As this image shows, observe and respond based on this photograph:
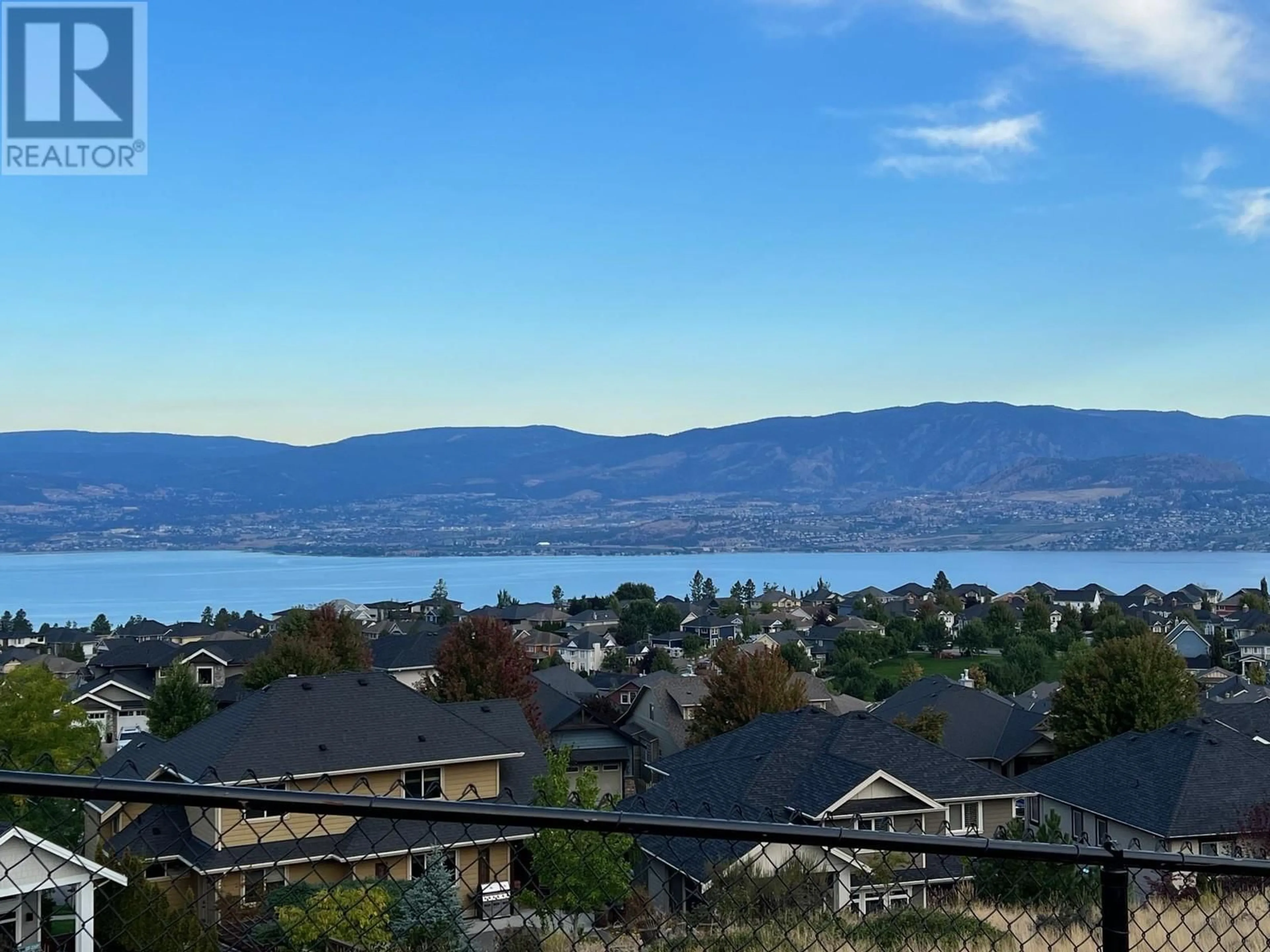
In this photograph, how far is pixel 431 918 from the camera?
527 cm

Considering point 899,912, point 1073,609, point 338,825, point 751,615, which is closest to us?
point 899,912

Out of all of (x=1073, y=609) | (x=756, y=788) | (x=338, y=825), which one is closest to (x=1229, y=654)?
(x=1073, y=609)

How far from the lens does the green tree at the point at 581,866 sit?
5500 millimetres

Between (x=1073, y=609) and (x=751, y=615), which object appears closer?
(x=1073, y=609)

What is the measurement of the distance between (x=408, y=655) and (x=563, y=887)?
128 ft

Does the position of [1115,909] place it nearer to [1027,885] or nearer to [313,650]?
[1027,885]

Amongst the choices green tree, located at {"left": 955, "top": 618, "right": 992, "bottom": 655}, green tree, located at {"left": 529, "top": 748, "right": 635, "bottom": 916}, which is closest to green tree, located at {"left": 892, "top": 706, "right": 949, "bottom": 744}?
green tree, located at {"left": 529, "top": 748, "right": 635, "bottom": 916}

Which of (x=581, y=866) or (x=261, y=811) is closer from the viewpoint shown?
(x=261, y=811)

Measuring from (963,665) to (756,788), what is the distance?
41.1 m

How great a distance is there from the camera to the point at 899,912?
446 centimetres

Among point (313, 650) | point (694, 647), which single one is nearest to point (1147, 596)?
point (694, 647)

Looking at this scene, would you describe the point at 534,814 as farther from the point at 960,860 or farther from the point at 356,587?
the point at 356,587

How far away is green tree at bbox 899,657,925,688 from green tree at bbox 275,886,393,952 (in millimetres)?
40235

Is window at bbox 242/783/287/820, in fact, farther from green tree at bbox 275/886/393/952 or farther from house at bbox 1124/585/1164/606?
house at bbox 1124/585/1164/606
